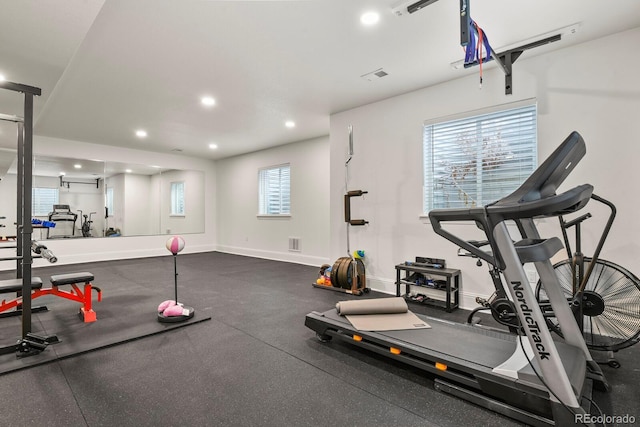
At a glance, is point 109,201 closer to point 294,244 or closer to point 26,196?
point 294,244

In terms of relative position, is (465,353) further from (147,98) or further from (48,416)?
(147,98)

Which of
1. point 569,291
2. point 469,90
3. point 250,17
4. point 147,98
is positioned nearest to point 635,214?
point 569,291

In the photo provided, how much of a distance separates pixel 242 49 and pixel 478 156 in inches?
109

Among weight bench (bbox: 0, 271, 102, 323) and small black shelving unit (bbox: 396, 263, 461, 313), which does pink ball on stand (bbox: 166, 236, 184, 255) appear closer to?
weight bench (bbox: 0, 271, 102, 323)

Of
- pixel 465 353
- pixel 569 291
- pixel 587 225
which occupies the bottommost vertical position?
pixel 465 353

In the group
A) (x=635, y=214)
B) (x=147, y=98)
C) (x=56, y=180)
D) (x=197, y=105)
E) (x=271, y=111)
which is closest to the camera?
(x=635, y=214)

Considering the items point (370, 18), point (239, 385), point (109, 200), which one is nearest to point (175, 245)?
point (239, 385)

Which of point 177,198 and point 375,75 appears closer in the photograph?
point 375,75

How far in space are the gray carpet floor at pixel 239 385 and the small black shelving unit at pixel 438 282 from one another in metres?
0.31

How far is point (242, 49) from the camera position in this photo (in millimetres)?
3016

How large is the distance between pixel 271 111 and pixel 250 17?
2322mm

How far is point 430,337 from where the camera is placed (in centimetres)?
218

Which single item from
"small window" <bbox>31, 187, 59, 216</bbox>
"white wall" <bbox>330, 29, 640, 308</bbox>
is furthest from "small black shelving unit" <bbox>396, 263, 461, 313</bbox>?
"small window" <bbox>31, 187, 59, 216</bbox>

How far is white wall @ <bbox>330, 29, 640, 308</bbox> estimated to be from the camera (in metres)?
2.75
